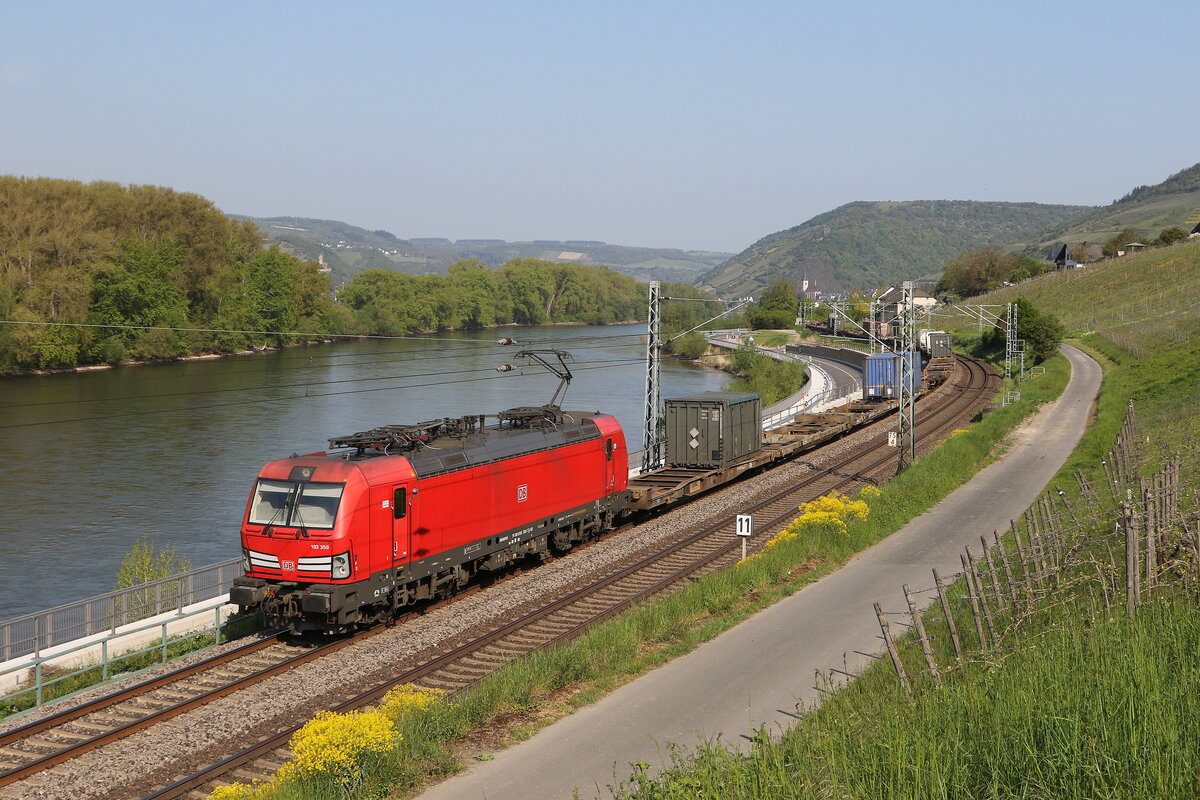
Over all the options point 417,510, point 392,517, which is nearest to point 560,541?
point 417,510

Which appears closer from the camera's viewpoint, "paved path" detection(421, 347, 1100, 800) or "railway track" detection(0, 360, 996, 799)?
"paved path" detection(421, 347, 1100, 800)

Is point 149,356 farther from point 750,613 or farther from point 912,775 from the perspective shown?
point 912,775

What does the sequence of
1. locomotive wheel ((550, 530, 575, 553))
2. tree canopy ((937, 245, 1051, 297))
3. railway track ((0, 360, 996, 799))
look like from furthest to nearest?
tree canopy ((937, 245, 1051, 297)) < locomotive wheel ((550, 530, 575, 553)) < railway track ((0, 360, 996, 799))

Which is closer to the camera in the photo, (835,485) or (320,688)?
(320,688)

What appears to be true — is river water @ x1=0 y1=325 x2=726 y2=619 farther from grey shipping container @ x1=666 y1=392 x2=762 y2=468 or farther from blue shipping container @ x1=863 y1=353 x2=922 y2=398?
blue shipping container @ x1=863 y1=353 x2=922 y2=398

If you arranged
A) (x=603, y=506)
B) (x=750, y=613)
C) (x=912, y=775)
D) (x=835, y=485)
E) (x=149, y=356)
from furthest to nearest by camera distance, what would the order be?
(x=149, y=356) < (x=835, y=485) < (x=603, y=506) < (x=750, y=613) < (x=912, y=775)

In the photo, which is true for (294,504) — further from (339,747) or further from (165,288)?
(165,288)

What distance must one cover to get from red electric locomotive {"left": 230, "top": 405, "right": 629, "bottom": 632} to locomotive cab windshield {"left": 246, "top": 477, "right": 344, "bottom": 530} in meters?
0.02

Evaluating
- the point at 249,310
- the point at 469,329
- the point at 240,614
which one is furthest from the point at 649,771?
the point at 469,329

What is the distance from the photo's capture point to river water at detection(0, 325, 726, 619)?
3509cm

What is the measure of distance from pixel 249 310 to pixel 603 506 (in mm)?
86244

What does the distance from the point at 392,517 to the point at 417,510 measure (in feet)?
2.50

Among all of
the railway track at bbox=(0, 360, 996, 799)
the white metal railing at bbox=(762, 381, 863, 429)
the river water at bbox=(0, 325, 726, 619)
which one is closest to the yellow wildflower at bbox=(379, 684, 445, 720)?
the railway track at bbox=(0, 360, 996, 799)

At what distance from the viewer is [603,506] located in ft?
92.9
